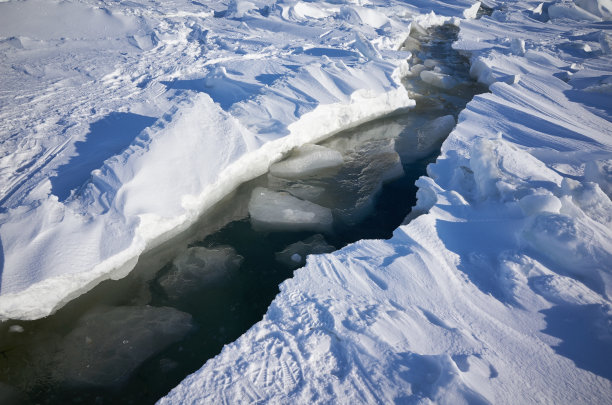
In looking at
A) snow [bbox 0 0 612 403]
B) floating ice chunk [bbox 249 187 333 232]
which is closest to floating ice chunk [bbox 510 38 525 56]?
snow [bbox 0 0 612 403]

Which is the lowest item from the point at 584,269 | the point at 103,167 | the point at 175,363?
the point at 175,363

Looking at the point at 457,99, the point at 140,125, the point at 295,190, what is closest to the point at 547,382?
the point at 295,190

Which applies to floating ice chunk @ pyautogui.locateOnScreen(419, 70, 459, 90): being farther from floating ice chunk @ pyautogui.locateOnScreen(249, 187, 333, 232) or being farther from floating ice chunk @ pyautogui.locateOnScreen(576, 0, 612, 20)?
floating ice chunk @ pyautogui.locateOnScreen(576, 0, 612, 20)

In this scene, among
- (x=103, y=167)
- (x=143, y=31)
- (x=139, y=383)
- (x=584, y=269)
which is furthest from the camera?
(x=143, y=31)

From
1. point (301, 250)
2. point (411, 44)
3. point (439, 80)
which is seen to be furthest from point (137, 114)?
point (411, 44)

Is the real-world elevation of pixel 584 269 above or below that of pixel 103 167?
below

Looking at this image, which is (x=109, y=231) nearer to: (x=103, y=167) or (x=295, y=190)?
(x=103, y=167)
